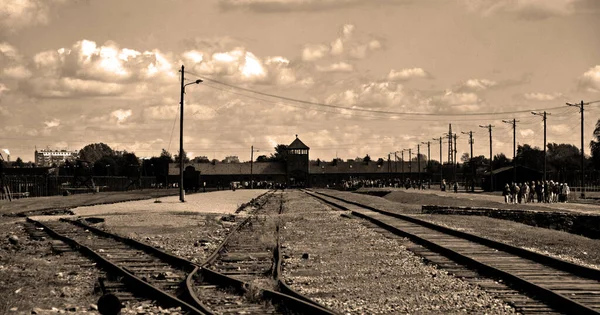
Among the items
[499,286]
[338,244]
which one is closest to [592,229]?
[338,244]

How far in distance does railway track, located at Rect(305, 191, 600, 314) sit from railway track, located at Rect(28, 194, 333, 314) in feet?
10.5

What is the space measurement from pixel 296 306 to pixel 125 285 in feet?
12.2

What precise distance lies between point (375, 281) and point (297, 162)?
603 ft

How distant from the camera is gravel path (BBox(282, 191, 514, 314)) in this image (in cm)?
1029

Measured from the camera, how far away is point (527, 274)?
13.5 metres

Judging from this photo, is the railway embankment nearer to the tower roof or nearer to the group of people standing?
the group of people standing

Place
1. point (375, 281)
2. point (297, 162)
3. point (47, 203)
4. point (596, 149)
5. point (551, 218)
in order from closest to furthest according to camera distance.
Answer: point (375, 281) < point (551, 218) < point (47, 203) < point (596, 149) < point (297, 162)

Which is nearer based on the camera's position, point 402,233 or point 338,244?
point 338,244

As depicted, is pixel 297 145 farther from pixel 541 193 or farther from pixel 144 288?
pixel 144 288

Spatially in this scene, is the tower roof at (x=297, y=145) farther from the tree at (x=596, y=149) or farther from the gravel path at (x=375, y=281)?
the gravel path at (x=375, y=281)

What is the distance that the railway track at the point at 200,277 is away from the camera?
10062mm

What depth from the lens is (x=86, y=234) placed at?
23.9 m

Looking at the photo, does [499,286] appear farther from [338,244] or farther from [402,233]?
[402,233]

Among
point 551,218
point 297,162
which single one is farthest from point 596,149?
point 551,218
